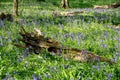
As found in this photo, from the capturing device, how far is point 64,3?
32.5 metres

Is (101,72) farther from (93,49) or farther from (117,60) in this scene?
(93,49)

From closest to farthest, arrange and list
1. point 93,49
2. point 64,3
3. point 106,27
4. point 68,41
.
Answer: point 93,49
point 68,41
point 106,27
point 64,3

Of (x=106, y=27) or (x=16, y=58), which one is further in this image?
(x=106, y=27)

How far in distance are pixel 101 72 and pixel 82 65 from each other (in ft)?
2.39

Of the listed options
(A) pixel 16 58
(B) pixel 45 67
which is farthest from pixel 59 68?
(A) pixel 16 58

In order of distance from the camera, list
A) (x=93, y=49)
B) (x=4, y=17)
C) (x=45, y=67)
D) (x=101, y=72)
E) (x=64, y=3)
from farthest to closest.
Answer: (x=64, y=3) → (x=4, y=17) → (x=93, y=49) → (x=45, y=67) → (x=101, y=72)

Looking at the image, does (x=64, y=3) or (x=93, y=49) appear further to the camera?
(x=64, y=3)

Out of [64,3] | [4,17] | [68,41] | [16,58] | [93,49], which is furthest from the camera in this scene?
[64,3]

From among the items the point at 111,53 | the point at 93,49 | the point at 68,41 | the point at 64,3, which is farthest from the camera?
the point at 64,3

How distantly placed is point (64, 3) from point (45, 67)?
25019mm

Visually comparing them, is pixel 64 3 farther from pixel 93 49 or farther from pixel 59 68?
pixel 59 68

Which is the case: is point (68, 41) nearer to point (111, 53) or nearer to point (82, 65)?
point (111, 53)

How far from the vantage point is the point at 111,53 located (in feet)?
31.1

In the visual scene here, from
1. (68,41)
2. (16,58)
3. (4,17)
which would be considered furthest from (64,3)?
(16,58)
